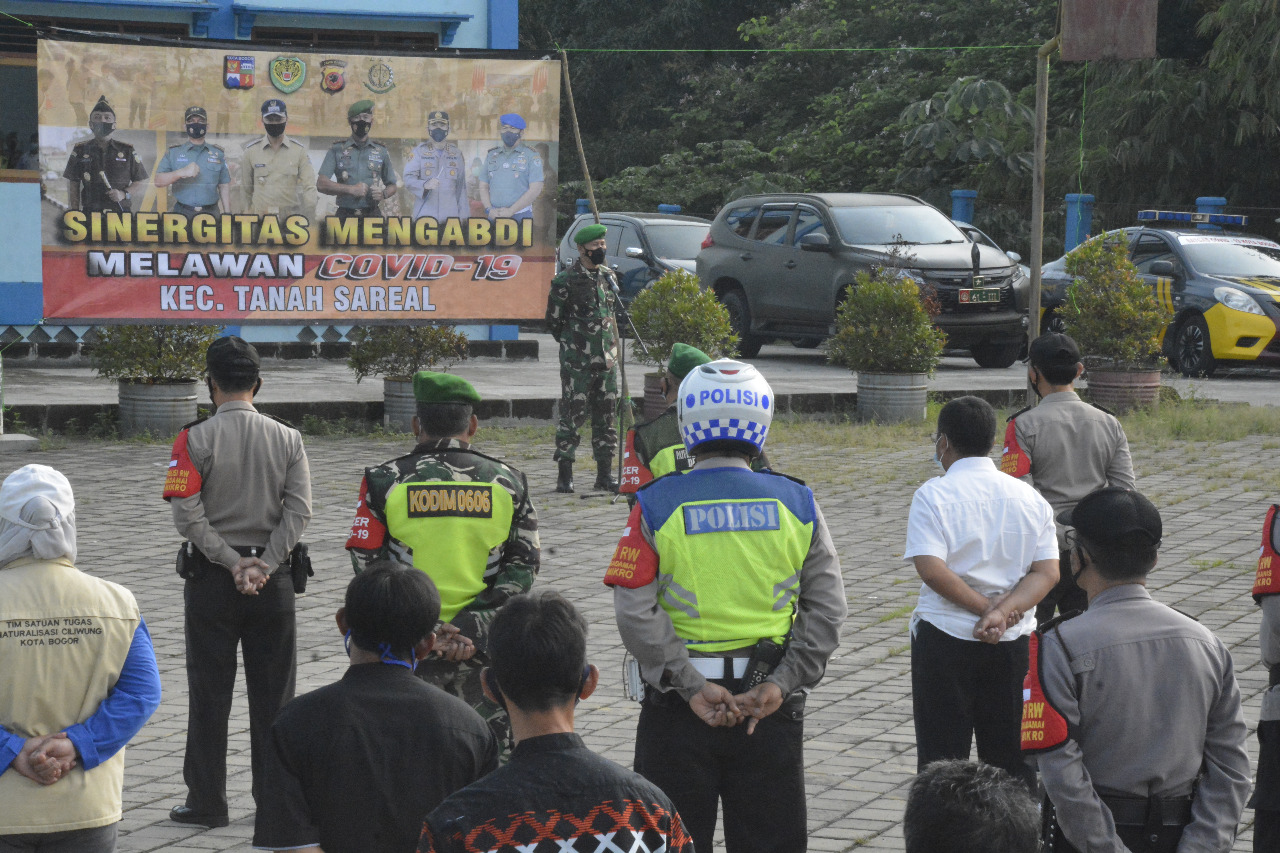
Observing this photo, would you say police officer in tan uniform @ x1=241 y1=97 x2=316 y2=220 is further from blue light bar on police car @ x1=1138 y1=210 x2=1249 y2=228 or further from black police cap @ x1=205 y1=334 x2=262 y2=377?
blue light bar on police car @ x1=1138 y1=210 x2=1249 y2=228

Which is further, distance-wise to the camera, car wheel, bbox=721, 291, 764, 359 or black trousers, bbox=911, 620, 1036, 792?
car wheel, bbox=721, 291, 764, 359

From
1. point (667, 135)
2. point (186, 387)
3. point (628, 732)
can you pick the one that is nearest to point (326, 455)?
point (186, 387)

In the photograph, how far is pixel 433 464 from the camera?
479cm

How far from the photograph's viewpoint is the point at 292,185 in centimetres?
1436

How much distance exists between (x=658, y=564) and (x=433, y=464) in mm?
1058

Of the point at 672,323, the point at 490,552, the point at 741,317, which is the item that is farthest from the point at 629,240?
the point at 490,552

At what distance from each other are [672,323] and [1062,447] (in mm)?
8622

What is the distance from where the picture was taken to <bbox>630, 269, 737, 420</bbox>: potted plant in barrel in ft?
47.8

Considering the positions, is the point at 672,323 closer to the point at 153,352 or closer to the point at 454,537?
the point at 153,352

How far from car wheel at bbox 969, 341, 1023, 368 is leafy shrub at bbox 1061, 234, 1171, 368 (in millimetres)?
3427

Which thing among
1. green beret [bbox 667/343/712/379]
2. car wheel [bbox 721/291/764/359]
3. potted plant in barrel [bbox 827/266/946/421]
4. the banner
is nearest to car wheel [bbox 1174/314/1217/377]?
potted plant in barrel [bbox 827/266/946/421]

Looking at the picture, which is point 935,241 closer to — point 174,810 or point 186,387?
point 186,387

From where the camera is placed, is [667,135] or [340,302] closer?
[340,302]

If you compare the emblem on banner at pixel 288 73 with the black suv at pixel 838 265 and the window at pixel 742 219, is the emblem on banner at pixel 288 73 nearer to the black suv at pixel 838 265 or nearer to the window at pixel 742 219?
the black suv at pixel 838 265
